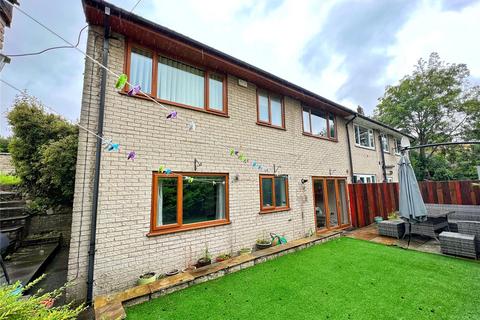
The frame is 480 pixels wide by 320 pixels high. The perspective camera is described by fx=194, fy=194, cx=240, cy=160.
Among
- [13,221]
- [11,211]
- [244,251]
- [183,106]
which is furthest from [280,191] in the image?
[11,211]

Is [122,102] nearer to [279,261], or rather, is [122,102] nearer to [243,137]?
[243,137]

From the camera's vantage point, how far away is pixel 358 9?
28.2ft

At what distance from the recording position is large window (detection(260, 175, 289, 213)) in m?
6.83

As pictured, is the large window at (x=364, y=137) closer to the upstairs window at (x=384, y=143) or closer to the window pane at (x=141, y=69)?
the upstairs window at (x=384, y=143)

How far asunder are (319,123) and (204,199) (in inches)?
280

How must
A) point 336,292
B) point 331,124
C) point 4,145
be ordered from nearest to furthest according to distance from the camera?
point 336,292 → point 331,124 → point 4,145

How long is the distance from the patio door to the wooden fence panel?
38 cm

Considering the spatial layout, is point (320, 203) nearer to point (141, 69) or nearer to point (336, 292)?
point (336, 292)

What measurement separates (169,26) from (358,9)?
8.58 metres

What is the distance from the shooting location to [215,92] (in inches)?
247

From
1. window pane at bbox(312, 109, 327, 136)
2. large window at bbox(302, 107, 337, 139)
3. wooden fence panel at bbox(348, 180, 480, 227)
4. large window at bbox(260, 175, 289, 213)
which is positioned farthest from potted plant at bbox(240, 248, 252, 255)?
wooden fence panel at bbox(348, 180, 480, 227)

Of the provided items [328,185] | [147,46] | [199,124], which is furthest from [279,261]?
[147,46]

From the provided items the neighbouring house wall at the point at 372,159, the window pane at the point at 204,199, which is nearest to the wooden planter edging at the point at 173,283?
the window pane at the point at 204,199

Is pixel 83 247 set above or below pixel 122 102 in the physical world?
below
